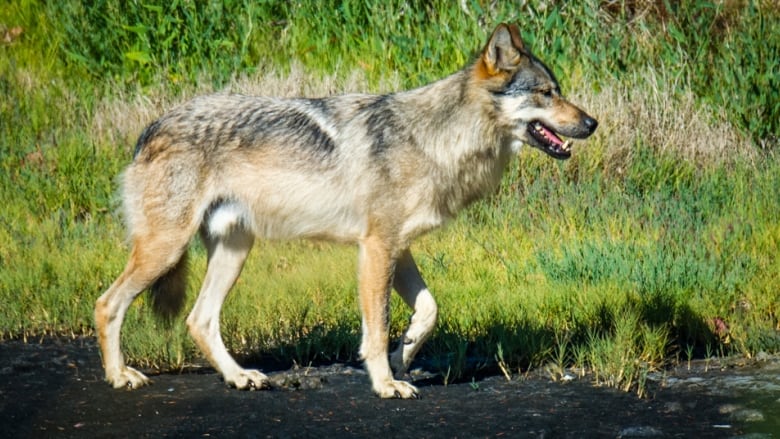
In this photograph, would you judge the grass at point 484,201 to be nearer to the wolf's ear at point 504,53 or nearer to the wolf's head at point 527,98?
the wolf's head at point 527,98

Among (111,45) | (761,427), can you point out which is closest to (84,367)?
(761,427)

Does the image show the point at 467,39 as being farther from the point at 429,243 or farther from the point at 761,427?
the point at 761,427

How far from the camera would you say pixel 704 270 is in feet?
24.4

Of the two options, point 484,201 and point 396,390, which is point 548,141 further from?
point 484,201

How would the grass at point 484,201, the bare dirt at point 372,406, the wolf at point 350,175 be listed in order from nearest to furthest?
the bare dirt at point 372,406 → the wolf at point 350,175 → the grass at point 484,201

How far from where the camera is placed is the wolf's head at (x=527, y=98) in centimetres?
614

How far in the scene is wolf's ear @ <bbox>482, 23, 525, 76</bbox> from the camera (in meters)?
6.20

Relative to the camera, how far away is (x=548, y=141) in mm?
6172

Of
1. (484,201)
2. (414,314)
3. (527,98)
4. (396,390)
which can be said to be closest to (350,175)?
(414,314)

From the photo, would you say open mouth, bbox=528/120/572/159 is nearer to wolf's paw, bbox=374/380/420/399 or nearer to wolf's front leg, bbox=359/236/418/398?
wolf's front leg, bbox=359/236/418/398

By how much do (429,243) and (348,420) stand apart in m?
3.21

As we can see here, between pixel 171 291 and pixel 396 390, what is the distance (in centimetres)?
143

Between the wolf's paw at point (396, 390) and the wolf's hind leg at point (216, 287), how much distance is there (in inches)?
33.6

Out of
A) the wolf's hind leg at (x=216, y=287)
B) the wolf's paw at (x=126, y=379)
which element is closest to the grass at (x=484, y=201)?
the wolf's hind leg at (x=216, y=287)
